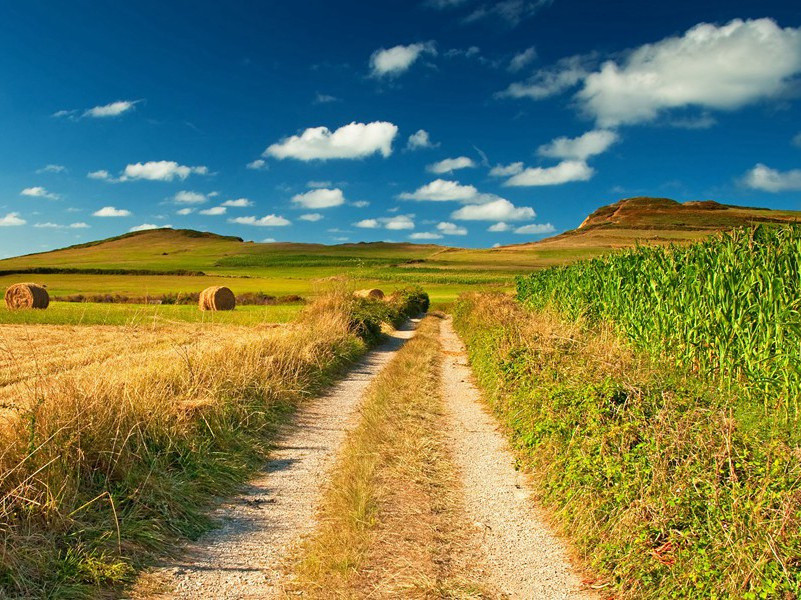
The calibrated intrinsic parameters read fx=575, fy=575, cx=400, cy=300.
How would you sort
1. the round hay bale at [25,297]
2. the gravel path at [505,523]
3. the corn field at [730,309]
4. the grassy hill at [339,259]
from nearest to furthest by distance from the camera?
the gravel path at [505,523], the corn field at [730,309], the round hay bale at [25,297], the grassy hill at [339,259]

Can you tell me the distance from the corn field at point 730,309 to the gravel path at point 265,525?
221 inches

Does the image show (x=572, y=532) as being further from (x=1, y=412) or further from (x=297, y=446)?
(x=1, y=412)

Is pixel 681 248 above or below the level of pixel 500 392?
above

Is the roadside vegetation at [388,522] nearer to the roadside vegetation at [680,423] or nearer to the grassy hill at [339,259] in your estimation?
the roadside vegetation at [680,423]

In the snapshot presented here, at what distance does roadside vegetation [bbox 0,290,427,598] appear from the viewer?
4.46 meters

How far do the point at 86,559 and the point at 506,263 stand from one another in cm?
8900

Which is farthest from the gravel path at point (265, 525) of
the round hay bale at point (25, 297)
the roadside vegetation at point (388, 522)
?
the round hay bale at point (25, 297)

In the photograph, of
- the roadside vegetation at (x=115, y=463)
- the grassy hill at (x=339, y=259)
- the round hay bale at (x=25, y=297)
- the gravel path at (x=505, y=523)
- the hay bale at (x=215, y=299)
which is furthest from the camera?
the grassy hill at (x=339, y=259)

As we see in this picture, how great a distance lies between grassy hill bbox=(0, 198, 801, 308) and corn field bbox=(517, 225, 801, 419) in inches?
1542

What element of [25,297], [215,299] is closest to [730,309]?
[215,299]

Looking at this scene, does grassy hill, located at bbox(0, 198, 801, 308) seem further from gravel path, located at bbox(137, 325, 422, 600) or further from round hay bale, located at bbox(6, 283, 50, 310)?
gravel path, located at bbox(137, 325, 422, 600)

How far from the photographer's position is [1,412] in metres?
6.47

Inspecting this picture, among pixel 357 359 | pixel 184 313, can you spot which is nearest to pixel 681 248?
pixel 357 359

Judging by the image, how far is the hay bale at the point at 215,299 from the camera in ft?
108
